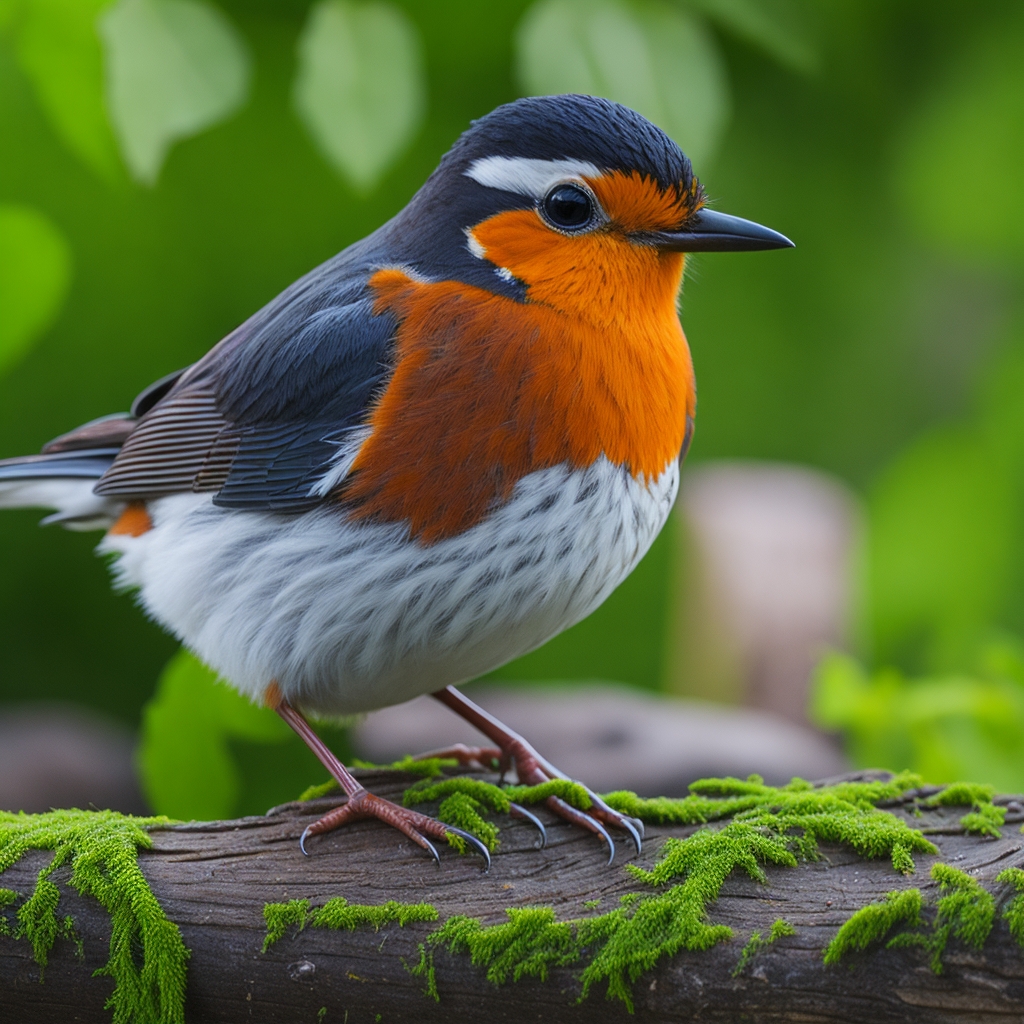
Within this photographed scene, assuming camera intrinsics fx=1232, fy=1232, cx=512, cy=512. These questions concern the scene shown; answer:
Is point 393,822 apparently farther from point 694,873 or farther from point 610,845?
point 694,873

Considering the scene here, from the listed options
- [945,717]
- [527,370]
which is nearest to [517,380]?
[527,370]

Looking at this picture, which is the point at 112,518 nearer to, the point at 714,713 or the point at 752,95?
the point at 714,713

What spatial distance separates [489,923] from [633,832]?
1.17 ft

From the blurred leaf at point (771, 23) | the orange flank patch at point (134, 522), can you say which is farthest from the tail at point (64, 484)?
the blurred leaf at point (771, 23)

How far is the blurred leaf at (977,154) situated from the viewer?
4.08m

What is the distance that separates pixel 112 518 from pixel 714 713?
211 centimetres

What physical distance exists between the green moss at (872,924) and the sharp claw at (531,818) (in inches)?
24.7

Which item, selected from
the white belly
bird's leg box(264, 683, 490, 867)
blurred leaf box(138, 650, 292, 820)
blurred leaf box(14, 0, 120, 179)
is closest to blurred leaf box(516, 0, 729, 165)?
the white belly

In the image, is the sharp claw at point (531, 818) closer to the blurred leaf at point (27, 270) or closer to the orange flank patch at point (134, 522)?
the orange flank patch at point (134, 522)

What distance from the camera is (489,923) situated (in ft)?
6.79

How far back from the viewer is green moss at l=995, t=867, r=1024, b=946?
1761 millimetres

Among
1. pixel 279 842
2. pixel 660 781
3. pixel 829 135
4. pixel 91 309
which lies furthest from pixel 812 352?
pixel 279 842

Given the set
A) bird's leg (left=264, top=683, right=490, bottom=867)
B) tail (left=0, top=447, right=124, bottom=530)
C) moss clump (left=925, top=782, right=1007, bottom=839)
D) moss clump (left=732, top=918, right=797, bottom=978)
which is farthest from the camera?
tail (left=0, top=447, right=124, bottom=530)

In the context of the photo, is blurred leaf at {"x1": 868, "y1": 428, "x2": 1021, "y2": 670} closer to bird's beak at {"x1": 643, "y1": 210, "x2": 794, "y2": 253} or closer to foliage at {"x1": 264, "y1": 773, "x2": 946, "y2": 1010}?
foliage at {"x1": 264, "y1": 773, "x2": 946, "y2": 1010}
